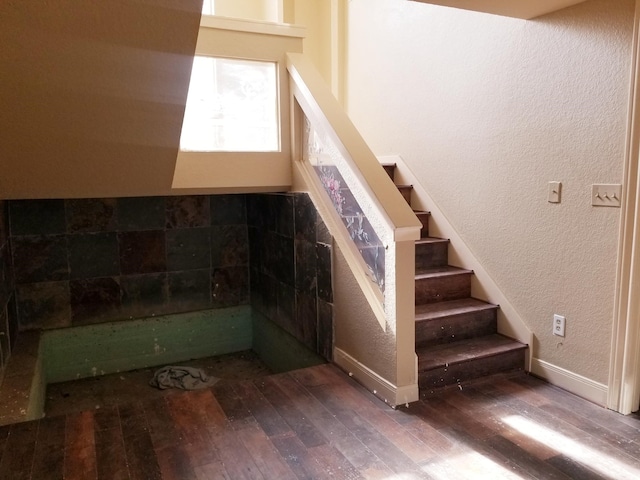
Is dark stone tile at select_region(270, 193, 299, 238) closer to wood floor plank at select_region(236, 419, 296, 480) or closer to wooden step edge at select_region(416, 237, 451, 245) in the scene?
wooden step edge at select_region(416, 237, 451, 245)

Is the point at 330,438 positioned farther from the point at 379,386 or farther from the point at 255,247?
the point at 255,247

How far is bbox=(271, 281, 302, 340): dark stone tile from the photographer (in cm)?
357

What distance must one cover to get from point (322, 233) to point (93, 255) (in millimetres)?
2049

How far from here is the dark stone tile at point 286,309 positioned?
3566 mm

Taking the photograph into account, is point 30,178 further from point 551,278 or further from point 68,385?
point 551,278

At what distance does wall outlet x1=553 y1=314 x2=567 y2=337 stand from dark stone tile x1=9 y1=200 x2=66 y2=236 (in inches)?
139

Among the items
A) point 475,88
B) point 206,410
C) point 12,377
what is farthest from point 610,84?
point 12,377

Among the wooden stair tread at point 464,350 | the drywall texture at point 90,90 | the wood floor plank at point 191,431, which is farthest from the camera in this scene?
the wooden stair tread at point 464,350

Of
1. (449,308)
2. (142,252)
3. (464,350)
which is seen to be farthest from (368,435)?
(142,252)

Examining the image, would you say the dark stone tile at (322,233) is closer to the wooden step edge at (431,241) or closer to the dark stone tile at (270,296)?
the wooden step edge at (431,241)

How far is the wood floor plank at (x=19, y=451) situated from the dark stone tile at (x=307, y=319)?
165 cm

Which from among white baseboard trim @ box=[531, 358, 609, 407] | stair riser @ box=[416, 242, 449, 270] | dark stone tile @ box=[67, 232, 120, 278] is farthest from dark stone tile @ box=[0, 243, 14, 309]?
white baseboard trim @ box=[531, 358, 609, 407]

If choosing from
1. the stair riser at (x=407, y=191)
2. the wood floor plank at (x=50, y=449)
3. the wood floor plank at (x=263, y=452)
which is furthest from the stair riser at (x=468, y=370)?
the wood floor plank at (x=50, y=449)

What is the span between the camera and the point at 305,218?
323 centimetres
